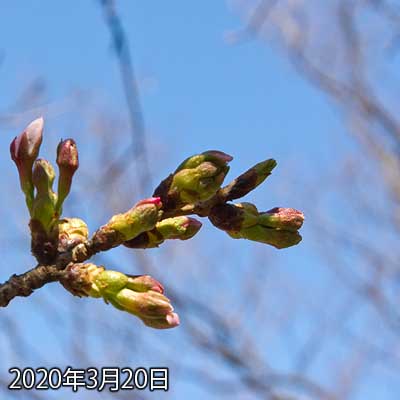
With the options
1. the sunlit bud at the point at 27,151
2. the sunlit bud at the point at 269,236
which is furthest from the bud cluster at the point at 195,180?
the sunlit bud at the point at 27,151

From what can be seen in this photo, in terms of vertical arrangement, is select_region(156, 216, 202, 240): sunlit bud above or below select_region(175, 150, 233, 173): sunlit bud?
below

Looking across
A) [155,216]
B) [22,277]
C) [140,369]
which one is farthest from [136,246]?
[140,369]

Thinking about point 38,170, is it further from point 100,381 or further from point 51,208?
point 100,381

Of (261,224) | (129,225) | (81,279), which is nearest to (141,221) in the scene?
(129,225)

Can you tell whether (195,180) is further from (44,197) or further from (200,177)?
(44,197)

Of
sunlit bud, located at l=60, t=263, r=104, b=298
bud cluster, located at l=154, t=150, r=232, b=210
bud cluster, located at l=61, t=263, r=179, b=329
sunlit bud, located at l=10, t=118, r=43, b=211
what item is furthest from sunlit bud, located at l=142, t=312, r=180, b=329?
sunlit bud, located at l=10, t=118, r=43, b=211

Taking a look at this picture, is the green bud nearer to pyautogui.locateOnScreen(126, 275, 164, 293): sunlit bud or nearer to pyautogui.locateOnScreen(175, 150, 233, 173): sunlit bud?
pyautogui.locateOnScreen(175, 150, 233, 173): sunlit bud

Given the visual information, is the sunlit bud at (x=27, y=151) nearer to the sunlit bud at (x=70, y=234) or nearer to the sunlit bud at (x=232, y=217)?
the sunlit bud at (x=70, y=234)

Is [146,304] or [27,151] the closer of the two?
[146,304]

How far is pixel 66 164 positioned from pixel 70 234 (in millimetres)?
143

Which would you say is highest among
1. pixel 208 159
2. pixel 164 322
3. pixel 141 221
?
pixel 208 159

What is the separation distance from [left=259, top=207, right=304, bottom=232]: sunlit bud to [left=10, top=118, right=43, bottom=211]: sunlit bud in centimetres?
42

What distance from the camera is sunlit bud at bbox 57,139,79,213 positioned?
55.6 inches

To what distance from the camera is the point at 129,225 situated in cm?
131
